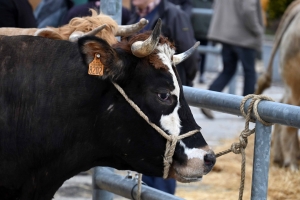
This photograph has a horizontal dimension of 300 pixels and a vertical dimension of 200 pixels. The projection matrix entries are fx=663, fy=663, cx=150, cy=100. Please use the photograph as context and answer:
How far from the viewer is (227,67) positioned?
9.46 meters

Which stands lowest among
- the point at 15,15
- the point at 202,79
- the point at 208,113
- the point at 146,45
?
the point at 202,79

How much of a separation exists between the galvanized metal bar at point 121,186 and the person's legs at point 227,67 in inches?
211

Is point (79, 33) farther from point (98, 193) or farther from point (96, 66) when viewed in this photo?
point (98, 193)

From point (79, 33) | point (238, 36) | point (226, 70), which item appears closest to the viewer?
point (79, 33)

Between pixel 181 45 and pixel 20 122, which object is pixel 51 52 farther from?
pixel 181 45

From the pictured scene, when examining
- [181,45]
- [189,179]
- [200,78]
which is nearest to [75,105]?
[189,179]

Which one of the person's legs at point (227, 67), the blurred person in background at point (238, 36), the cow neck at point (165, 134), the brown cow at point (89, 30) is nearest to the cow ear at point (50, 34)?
the brown cow at point (89, 30)

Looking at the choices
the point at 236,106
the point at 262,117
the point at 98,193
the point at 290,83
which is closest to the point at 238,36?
the point at 290,83

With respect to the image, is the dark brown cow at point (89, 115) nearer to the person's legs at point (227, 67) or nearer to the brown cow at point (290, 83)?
the brown cow at point (290, 83)

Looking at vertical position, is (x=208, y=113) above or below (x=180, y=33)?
below

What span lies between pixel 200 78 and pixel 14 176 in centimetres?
963

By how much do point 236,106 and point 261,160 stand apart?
1.07 ft

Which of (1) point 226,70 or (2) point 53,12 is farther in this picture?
(1) point 226,70

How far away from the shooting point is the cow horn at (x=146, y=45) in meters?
3.14
